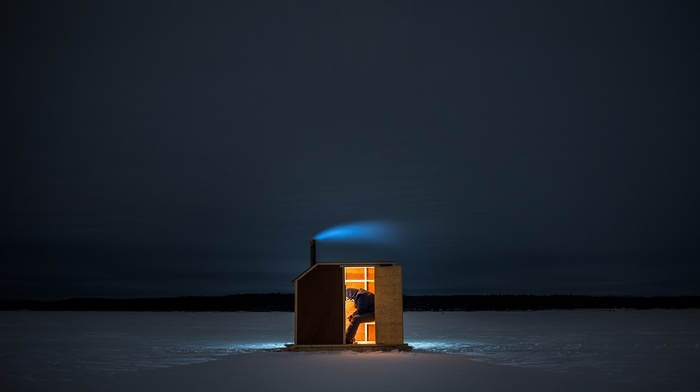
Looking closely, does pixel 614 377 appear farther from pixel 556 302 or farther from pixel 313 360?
pixel 556 302

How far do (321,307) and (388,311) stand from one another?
203 cm

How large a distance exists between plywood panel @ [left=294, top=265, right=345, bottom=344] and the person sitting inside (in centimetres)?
77

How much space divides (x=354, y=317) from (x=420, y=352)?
2.53m

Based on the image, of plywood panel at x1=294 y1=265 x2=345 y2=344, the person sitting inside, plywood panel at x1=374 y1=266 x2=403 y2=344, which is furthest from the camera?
the person sitting inside

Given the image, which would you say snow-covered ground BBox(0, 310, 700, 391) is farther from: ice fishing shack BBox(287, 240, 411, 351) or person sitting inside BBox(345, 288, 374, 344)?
person sitting inside BBox(345, 288, 374, 344)

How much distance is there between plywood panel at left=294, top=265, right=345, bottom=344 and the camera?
22047mm

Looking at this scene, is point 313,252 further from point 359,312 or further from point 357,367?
point 357,367

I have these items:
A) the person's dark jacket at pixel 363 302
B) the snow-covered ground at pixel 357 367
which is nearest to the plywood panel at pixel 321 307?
the snow-covered ground at pixel 357 367

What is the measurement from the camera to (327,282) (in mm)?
22125

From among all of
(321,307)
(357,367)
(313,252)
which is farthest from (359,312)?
(357,367)

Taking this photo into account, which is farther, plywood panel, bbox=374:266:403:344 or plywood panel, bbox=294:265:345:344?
plywood panel, bbox=294:265:345:344

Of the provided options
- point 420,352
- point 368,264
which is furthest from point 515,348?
point 368,264

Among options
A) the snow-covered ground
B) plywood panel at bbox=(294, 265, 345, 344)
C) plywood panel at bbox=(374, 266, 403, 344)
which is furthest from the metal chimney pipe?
the snow-covered ground

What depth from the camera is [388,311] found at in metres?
22.0
